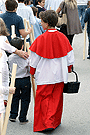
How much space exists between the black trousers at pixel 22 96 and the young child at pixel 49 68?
216 millimetres

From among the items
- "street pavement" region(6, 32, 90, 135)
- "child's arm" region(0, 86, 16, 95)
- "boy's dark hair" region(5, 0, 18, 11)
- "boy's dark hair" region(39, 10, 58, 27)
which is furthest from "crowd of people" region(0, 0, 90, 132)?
"boy's dark hair" region(5, 0, 18, 11)

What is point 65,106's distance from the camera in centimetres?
608

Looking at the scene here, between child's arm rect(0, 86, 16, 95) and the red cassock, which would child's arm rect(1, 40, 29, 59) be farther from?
child's arm rect(0, 86, 16, 95)

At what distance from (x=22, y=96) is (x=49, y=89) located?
0.46 m

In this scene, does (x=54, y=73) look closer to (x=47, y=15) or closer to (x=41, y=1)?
(x=47, y=15)

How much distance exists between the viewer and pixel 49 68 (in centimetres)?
483

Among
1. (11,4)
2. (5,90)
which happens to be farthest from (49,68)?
(11,4)

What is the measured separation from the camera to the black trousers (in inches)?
198

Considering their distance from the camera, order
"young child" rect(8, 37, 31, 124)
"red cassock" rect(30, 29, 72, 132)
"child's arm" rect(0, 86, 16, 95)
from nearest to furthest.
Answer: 1. "child's arm" rect(0, 86, 16, 95)
2. "red cassock" rect(30, 29, 72, 132)
3. "young child" rect(8, 37, 31, 124)

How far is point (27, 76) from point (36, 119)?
0.63 metres

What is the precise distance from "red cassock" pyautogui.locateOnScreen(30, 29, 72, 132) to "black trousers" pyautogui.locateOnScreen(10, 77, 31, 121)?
8.7 inches

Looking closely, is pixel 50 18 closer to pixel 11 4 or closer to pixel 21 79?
pixel 21 79

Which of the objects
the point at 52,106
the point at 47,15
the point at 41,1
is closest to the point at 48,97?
the point at 52,106

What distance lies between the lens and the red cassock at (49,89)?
4777 mm
